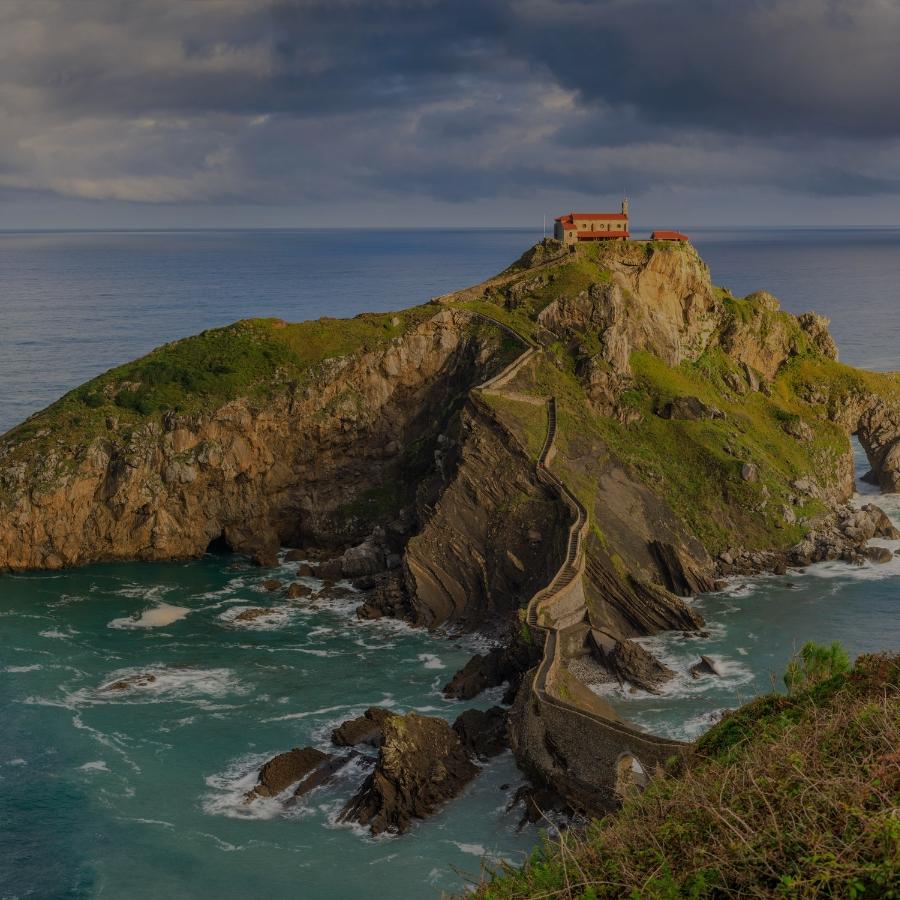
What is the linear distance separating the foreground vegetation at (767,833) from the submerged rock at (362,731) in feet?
115

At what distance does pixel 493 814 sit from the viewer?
173 ft

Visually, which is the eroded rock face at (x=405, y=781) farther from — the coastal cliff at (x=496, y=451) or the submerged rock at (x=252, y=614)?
the submerged rock at (x=252, y=614)

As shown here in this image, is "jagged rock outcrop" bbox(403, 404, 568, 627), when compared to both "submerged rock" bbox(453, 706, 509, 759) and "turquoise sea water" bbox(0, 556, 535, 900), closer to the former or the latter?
"turquoise sea water" bbox(0, 556, 535, 900)

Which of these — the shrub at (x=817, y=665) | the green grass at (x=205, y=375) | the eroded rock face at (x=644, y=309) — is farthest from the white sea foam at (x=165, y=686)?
the eroded rock face at (x=644, y=309)

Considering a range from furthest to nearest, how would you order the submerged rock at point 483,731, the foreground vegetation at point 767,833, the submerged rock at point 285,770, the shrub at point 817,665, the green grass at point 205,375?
the green grass at point 205,375, the submerged rock at point 483,731, the submerged rock at point 285,770, the shrub at point 817,665, the foreground vegetation at point 767,833

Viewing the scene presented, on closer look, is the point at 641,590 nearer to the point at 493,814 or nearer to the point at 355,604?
the point at 355,604

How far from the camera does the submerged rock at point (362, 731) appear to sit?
60188mm

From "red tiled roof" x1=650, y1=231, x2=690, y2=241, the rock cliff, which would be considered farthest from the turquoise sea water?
"red tiled roof" x1=650, y1=231, x2=690, y2=241

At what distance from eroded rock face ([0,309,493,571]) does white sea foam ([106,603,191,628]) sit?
1113 centimetres

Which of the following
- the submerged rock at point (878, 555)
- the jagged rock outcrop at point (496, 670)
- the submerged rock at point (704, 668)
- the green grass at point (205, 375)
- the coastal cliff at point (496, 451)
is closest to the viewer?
the jagged rock outcrop at point (496, 670)

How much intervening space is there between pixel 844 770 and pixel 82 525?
268 feet

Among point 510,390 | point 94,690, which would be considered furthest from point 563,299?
point 94,690

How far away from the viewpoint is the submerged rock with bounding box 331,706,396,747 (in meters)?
60.2

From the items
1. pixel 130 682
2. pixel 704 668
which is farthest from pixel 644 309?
pixel 130 682
